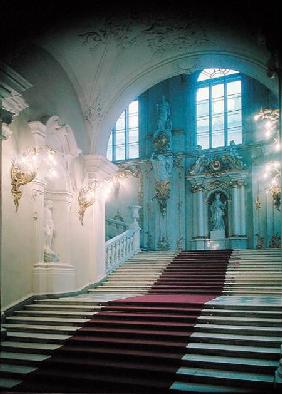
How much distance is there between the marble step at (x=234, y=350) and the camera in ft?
19.6

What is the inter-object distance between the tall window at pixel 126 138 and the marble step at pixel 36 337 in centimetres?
1489

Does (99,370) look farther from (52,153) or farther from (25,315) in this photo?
(52,153)

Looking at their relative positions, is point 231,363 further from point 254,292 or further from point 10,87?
point 10,87

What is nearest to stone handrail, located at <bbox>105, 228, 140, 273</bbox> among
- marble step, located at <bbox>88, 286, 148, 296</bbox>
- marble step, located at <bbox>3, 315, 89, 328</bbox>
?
marble step, located at <bbox>88, 286, 148, 296</bbox>

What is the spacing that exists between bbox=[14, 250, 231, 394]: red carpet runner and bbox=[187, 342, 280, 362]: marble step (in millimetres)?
228

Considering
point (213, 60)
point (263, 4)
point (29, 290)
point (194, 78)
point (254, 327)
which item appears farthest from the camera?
point (194, 78)

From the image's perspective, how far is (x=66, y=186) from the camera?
10328 millimetres

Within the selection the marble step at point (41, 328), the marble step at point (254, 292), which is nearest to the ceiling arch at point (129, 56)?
the marble step at point (254, 292)

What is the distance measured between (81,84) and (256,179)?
10.5 metres

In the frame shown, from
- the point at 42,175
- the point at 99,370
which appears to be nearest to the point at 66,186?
the point at 42,175

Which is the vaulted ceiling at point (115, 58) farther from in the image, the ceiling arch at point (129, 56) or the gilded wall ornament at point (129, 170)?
the gilded wall ornament at point (129, 170)

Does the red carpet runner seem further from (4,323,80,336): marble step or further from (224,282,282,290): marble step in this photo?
(224,282,282,290): marble step

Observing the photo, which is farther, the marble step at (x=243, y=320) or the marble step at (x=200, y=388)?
the marble step at (x=243, y=320)

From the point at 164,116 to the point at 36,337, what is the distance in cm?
1533
